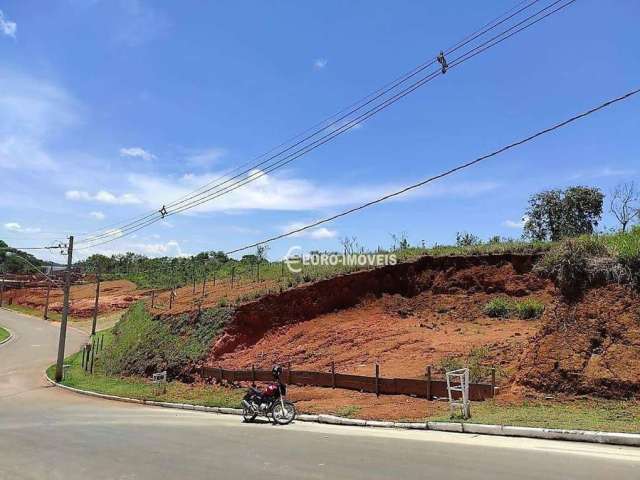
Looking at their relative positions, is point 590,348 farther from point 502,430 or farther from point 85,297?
point 85,297

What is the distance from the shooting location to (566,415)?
1149 centimetres

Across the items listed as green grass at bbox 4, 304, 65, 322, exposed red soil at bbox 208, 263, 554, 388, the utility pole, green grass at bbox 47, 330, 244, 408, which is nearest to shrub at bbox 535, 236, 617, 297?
exposed red soil at bbox 208, 263, 554, 388

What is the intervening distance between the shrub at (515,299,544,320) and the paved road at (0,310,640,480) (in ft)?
39.4

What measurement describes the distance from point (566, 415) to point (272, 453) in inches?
246

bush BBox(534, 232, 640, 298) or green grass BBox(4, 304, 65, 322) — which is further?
green grass BBox(4, 304, 65, 322)

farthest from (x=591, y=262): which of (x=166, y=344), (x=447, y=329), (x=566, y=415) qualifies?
(x=166, y=344)

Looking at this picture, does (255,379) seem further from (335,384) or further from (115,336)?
(115,336)

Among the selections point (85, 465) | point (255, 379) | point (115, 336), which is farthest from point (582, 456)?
point (115, 336)

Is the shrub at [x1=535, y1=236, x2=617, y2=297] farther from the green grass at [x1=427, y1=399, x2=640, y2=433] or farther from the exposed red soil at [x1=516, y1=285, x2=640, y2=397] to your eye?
the green grass at [x1=427, y1=399, x2=640, y2=433]

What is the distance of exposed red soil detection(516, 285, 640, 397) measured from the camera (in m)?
12.3

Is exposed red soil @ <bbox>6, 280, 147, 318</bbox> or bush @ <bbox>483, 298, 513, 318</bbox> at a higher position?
exposed red soil @ <bbox>6, 280, 147, 318</bbox>

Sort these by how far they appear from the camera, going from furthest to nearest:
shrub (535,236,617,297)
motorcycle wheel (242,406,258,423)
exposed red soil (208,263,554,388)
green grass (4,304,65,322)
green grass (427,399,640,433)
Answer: green grass (4,304,65,322) → exposed red soil (208,263,554,388) → motorcycle wheel (242,406,258,423) → shrub (535,236,617,297) → green grass (427,399,640,433)

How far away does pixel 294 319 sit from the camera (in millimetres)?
27828

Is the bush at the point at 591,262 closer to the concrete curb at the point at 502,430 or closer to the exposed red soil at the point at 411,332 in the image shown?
the exposed red soil at the point at 411,332
